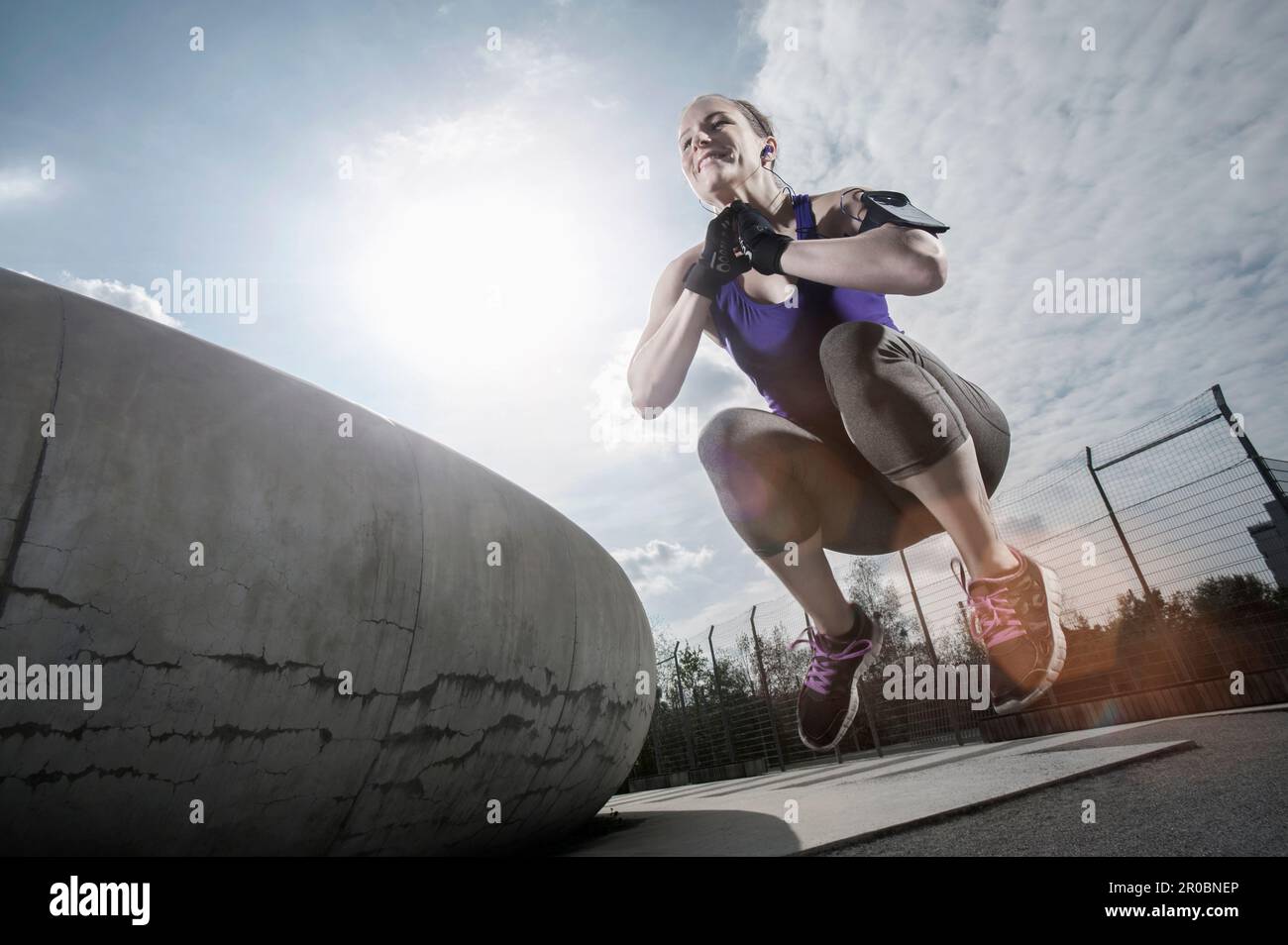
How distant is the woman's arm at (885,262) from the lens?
112 cm

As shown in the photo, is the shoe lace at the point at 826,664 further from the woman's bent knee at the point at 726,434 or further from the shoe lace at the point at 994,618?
the woman's bent knee at the point at 726,434

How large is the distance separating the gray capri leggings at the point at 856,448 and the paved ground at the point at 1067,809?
6.93 feet

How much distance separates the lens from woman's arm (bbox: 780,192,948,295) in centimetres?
112

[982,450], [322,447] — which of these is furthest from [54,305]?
[982,450]

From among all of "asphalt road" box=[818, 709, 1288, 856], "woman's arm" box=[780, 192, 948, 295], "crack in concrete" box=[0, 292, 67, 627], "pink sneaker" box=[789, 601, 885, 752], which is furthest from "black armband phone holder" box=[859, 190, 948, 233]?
"crack in concrete" box=[0, 292, 67, 627]

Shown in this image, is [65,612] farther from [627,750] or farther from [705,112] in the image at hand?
[627,750]

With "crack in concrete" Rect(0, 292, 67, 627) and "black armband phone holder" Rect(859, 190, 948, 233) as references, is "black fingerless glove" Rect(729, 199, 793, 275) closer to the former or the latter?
"black armband phone holder" Rect(859, 190, 948, 233)

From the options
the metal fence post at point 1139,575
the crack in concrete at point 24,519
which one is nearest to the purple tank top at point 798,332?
the metal fence post at point 1139,575

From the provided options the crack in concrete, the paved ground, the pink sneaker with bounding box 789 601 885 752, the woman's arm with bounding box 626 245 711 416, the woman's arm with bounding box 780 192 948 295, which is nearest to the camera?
the woman's arm with bounding box 780 192 948 295

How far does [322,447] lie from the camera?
11.6ft

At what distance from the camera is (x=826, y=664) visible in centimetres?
162
